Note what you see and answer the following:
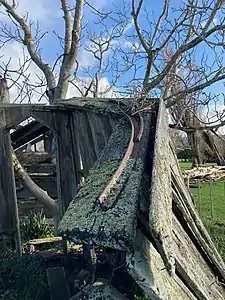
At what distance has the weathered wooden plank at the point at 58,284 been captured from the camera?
14.2ft

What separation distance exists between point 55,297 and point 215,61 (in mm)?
5010

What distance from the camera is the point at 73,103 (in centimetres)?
543

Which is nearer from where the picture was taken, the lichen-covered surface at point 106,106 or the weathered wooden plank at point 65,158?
the lichen-covered surface at point 106,106

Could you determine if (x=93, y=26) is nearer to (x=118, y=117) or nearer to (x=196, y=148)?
(x=196, y=148)

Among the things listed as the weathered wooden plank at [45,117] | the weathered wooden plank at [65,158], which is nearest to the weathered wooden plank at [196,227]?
the weathered wooden plank at [65,158]

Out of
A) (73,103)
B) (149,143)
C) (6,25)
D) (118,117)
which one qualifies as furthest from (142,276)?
(6,25)

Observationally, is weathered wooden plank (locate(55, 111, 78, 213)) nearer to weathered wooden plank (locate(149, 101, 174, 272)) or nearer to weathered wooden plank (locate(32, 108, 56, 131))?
weathered wooden plank (locate(32, 108, 56, 131))

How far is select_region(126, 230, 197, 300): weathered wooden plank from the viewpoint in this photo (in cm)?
152

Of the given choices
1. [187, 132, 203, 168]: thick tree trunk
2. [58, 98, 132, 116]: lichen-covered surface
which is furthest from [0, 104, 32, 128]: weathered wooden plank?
[187, 132, 203, 168]: thick tree trunk

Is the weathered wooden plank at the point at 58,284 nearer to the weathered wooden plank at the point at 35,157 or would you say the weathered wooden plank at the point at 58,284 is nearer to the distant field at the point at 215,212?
the distant field at the point at 215,212

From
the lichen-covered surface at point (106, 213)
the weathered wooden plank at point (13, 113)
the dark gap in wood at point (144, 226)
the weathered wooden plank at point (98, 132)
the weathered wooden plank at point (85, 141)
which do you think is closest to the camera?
the lichen-covered surface at point (106, 213)

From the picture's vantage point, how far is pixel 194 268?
2.46 meters

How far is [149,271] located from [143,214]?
1.08 feet

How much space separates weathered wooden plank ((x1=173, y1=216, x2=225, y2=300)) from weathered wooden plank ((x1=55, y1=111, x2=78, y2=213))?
3404mm
